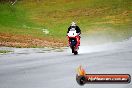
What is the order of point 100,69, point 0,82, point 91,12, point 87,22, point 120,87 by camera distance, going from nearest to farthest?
1. point 120,87
2. point 0,82
3. point 100,69
4. point 87,22
5. point 91,12

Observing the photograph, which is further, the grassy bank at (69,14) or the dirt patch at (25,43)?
the grassy bank at (69,14)

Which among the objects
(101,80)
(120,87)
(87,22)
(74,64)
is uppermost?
(101,80)

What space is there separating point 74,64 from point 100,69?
2717mm

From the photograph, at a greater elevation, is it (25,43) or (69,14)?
(25,43)

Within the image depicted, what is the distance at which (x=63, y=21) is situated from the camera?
7594cm

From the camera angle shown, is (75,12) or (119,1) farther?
(119,1)

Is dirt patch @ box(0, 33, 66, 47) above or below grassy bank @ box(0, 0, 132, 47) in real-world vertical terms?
above

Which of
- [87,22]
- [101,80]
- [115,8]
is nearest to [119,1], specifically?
[115,8]

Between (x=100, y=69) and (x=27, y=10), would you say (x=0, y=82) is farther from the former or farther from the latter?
(x=27, y=10)

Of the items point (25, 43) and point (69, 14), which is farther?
point (69, 14)

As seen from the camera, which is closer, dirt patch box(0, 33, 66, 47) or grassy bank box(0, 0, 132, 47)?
dirt patch box(0, 33, 66, 47)

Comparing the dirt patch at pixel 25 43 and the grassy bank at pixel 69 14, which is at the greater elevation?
the dirt patch at pixel 25 43

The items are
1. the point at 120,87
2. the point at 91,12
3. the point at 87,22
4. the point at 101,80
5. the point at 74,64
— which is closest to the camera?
the point at 101,80

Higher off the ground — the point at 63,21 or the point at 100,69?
the point at 100,69
